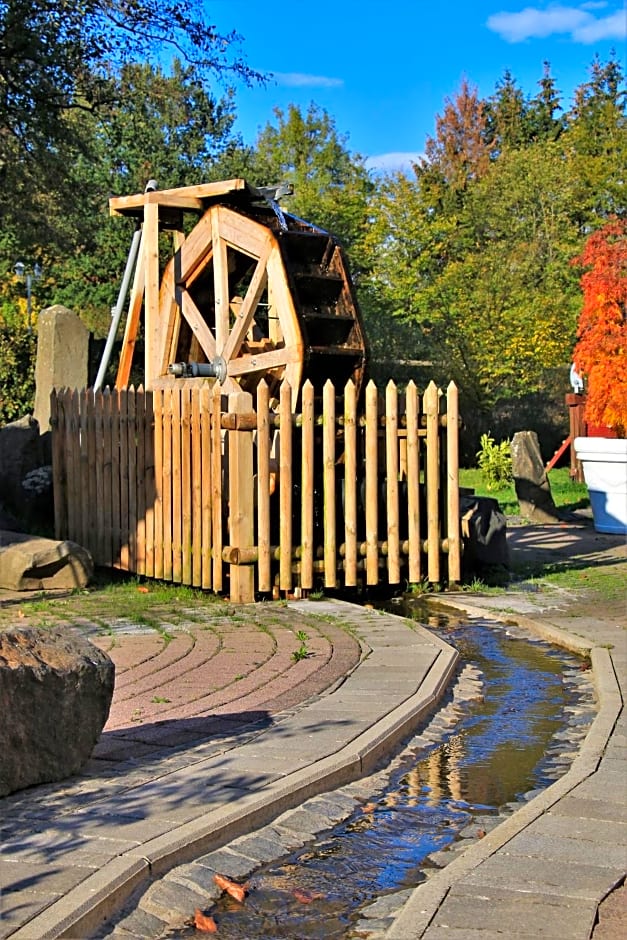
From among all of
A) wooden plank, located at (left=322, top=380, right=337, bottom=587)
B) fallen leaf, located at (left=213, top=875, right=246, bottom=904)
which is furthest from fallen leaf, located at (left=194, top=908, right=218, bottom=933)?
wooden plank, located at (left=322, top=380, right=337, bottom=587)

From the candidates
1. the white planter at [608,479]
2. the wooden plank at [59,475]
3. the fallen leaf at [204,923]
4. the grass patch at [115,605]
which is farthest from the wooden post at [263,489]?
the white planter at [608,479]

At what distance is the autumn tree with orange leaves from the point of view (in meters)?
17.8

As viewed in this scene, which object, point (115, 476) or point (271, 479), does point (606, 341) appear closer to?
point (271, 479)

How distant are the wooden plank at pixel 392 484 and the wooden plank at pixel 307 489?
26.2 inches

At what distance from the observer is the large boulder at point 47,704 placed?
179 inches

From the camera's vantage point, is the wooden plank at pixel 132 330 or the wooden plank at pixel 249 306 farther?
the wooden plank at pixel 132 330

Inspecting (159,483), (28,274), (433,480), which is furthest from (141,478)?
(28,274)

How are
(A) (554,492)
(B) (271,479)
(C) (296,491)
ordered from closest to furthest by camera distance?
1. (C) (296,491)
2. (B) (271,479)
3. (A) (554,492)

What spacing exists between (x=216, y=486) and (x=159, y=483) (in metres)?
0.95

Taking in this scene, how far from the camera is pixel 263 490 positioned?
10.1 metres

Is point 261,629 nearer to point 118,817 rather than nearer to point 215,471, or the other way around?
point 215,471

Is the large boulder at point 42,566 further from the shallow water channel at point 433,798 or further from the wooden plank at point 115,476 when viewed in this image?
the shallow water channel at point 433,798

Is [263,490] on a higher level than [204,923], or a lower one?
higher

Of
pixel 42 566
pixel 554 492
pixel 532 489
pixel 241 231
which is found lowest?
pixel 42 566
